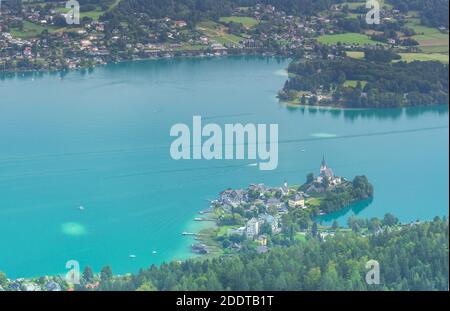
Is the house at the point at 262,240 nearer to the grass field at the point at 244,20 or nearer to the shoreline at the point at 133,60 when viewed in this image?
the shoreline at the point at 133,60

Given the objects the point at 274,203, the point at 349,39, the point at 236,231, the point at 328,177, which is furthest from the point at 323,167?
the point at 349,39

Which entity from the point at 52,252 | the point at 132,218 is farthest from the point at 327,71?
the point at 52,252

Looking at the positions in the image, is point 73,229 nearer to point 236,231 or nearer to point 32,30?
point 236,231

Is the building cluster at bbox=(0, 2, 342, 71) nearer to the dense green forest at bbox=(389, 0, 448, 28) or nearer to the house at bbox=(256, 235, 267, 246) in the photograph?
the dense green forest at bbox=(389, 0, 448, 28)

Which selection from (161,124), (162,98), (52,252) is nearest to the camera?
(52,252)

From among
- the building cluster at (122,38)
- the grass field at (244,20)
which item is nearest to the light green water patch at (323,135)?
the building cluster at (122,38)

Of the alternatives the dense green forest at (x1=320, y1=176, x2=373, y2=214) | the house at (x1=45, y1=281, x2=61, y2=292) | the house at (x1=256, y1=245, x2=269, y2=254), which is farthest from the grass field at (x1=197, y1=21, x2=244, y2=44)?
the house at (x1=45, y1=281, x2=61, y2=292)
